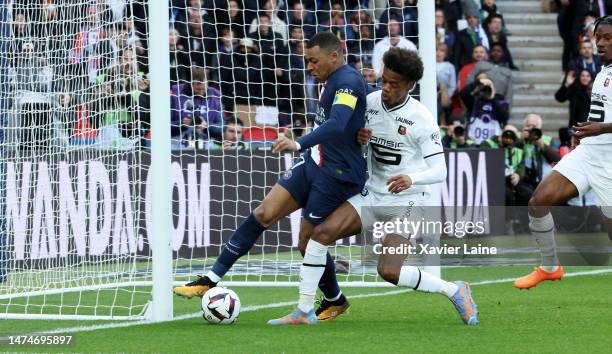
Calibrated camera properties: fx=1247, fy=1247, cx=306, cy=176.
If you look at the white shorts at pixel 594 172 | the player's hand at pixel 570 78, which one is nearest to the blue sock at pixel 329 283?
the white shorts at pixel 594 172

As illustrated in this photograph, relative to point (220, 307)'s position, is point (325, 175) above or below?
above

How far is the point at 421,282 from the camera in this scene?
8.73 m

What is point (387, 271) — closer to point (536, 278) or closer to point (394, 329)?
point (394, 329)

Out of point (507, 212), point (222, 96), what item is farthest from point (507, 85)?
point (222, 96)

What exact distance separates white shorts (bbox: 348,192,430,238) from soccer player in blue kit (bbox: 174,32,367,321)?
0.39 feet

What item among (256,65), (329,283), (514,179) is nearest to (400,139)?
(329,283)

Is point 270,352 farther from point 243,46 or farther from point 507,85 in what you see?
point 507,85

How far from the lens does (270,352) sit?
7.34 m

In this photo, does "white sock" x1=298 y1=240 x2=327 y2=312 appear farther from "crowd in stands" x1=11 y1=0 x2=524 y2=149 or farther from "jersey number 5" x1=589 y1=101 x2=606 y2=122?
"jersey number 5" x1=589 y1=101 x2=606 y2=122

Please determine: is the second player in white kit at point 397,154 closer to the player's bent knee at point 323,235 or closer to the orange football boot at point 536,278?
the player's bent knee at point 323,235

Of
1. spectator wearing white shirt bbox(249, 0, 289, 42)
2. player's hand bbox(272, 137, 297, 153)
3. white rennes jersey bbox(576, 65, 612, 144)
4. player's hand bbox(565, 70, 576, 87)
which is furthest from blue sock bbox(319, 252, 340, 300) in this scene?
player's hand bbox(565, 70, 576, 87)

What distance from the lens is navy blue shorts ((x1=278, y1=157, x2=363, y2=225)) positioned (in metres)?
8.95

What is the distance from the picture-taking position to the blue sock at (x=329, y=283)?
9.22 metres

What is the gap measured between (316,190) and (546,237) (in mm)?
2570
